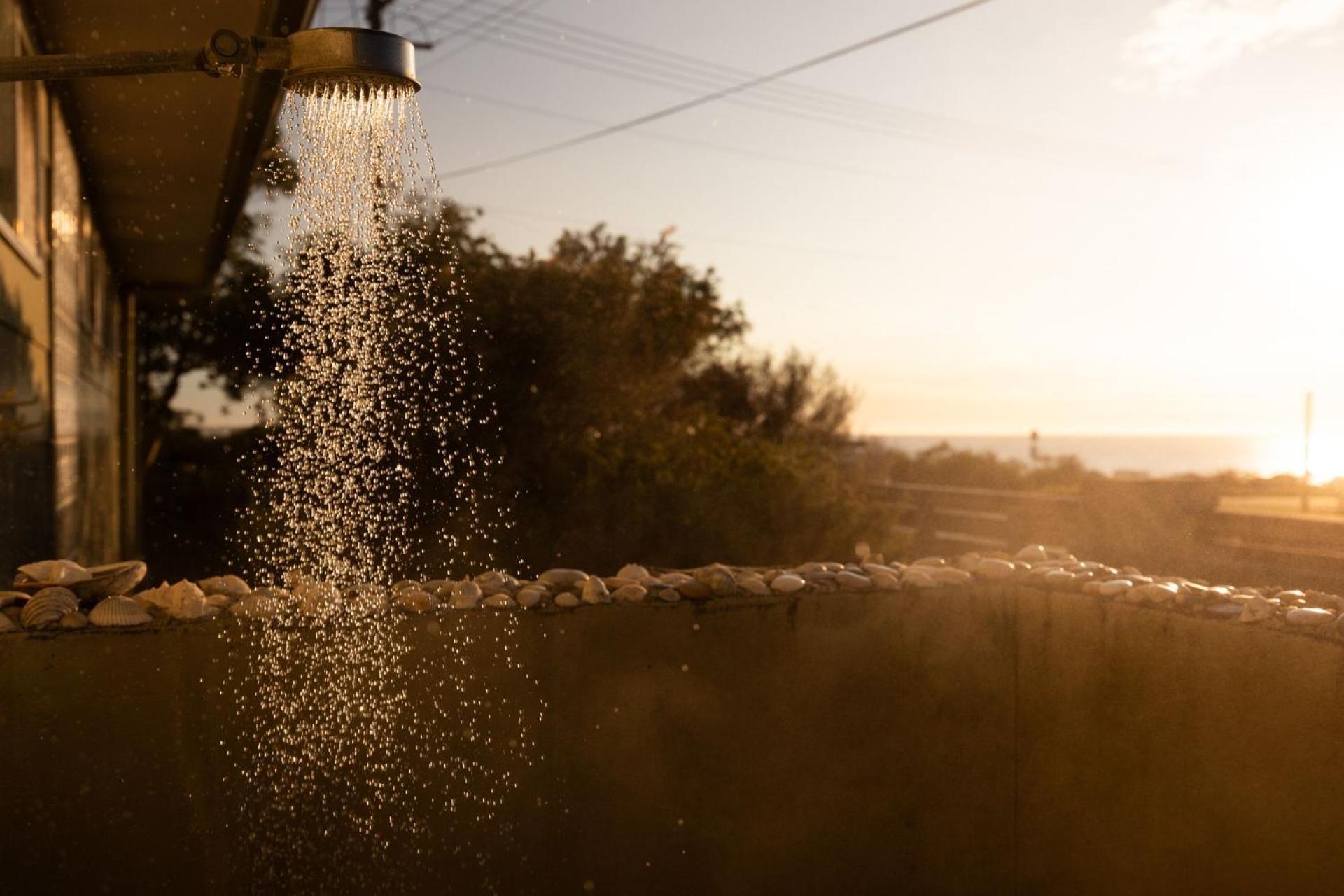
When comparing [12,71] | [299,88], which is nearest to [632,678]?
[299,88]

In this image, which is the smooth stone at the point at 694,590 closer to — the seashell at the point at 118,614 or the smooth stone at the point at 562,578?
the smooth stone at the point at 562,578

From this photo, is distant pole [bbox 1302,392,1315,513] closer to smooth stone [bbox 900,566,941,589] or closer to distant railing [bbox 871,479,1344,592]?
distant railing [bbox 871,479,1344,592]

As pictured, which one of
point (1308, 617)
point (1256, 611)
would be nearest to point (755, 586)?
point (1256, 611)

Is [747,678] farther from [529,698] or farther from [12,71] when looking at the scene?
[12,71]

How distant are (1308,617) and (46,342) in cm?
517

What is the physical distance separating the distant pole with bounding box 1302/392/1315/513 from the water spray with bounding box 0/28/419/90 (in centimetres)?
1882

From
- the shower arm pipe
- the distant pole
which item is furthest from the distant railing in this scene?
the shower arm pipe

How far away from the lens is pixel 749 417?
2075 centimetres

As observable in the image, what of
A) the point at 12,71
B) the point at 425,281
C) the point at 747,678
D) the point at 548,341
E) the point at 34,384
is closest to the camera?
the point at 12,71

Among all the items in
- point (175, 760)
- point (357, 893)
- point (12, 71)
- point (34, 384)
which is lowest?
point (357, 893)

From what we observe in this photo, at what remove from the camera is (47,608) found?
273cm

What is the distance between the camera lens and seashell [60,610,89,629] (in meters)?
2.71

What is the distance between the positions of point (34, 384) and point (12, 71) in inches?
140

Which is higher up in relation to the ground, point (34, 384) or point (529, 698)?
point (34, 384)
